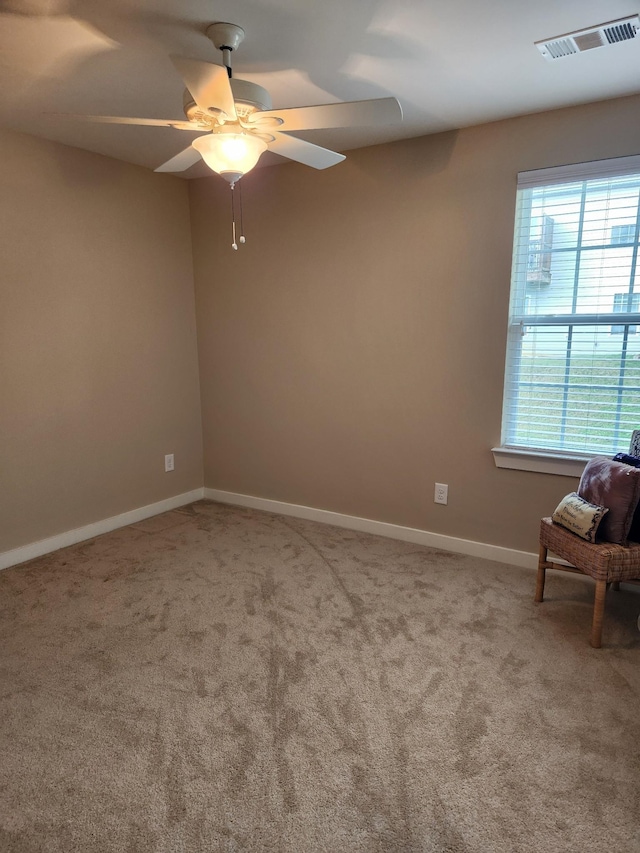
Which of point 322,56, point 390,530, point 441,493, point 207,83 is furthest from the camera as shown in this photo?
point 390,530

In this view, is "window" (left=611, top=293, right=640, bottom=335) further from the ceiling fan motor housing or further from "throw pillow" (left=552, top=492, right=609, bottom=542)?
the ceiling fan motor housing

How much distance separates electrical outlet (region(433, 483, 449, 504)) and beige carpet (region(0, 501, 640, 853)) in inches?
16.0

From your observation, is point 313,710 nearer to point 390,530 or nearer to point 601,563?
point 601,563

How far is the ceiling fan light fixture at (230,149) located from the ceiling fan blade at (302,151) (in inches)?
2.9

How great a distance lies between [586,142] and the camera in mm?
2621

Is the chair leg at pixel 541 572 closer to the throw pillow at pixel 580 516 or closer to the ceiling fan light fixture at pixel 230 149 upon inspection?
the throw pillow at pixel 580 516

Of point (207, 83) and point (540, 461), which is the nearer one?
point (207, 83)

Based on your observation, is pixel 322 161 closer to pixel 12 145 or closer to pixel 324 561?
pixel 12 145

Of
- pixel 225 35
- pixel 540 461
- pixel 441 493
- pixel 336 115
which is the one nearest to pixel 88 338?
pixel 225 35

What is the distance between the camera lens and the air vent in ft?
6.25

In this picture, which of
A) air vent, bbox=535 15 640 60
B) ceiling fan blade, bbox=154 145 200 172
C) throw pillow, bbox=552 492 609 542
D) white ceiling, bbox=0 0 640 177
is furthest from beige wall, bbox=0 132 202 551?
throw pillow, bbox=552 492 609 542

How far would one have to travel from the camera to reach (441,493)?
3.30 m

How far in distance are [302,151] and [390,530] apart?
2.33 metres

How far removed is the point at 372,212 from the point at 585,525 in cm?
217
